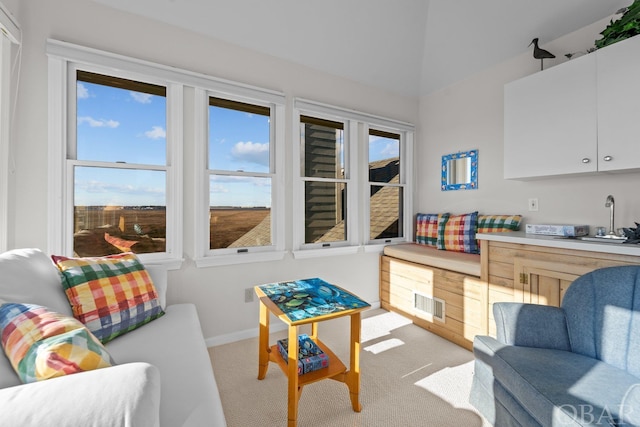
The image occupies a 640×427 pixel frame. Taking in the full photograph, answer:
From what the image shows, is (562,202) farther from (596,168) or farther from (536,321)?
(536,321)

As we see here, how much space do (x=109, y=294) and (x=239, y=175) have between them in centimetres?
138

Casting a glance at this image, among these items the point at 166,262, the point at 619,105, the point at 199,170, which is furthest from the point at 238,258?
the point at 619,105

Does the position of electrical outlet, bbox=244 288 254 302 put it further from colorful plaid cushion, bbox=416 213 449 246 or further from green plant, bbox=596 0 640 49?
green plant, bbox=596 0 640 49

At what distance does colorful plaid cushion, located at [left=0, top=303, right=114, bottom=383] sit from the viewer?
80 cm

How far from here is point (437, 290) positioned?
264 cm

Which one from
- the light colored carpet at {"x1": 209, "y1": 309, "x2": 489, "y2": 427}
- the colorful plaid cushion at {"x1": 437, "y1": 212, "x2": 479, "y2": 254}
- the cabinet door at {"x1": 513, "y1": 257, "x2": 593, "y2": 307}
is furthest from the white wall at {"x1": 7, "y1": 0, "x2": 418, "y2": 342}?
the cabinet door at {"x1": 513, "y1": 257, "x2": 593, "y2": 307}

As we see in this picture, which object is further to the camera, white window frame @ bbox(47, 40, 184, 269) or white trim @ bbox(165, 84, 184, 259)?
white trim @ bbox(165, 84, 184, 259)

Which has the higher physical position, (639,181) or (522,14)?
(522,14)

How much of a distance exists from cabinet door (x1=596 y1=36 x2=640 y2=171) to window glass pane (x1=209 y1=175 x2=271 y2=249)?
2537mm

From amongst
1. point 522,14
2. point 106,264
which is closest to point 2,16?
point 106,264

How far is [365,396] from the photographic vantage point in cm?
177

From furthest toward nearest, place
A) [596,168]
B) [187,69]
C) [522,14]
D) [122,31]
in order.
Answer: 1. [522,14]
2. [187,69]
3. [122,31]
4. [596,168]

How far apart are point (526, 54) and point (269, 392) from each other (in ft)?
11.5

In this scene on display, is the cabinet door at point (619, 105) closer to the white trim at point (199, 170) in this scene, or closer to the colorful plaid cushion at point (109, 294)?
the white trim at point (199, 170)
